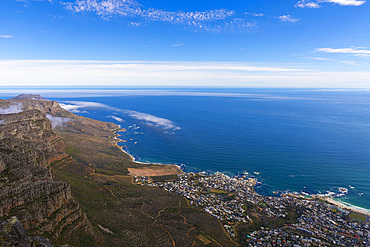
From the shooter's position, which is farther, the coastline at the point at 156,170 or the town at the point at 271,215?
the coastline at the point at 156,170

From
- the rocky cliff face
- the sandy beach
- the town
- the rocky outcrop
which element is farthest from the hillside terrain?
the sandy beach

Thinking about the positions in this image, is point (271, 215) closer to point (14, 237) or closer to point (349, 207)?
point (349, 207)

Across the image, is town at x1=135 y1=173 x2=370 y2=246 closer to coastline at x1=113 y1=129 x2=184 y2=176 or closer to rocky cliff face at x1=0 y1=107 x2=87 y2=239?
coastline at x1=113 y1=129 x2=184 y2=176

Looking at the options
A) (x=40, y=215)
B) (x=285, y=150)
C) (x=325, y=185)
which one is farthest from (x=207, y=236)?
(x=285, y=150)

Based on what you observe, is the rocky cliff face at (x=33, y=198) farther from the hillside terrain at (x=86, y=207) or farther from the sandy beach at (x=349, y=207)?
the sandy beach at (x=349, y=207)

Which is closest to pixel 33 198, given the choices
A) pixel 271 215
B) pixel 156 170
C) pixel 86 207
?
pixel 86 207

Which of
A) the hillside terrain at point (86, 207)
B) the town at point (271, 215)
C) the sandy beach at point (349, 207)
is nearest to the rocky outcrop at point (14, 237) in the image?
the hillside terrain at point (86, 207)

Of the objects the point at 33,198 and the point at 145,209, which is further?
the point at 145,209

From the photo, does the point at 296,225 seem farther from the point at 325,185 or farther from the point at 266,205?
the point at 325,185

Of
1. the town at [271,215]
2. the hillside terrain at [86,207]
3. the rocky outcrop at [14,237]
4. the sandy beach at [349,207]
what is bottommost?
the sandy beach at [349,207]
